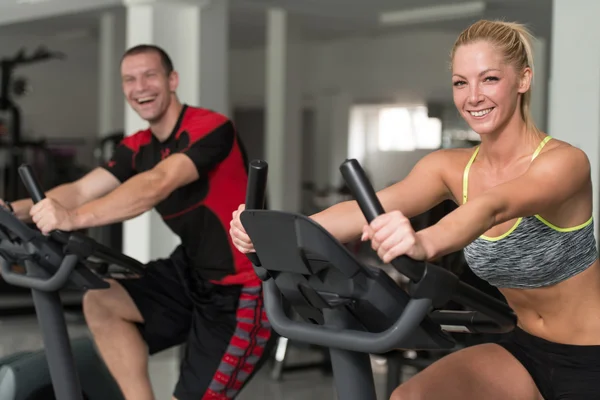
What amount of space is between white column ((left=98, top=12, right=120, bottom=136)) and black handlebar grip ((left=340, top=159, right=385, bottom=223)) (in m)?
8.70

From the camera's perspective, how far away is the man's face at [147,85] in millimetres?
2768

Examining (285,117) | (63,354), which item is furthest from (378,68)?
(63,354)

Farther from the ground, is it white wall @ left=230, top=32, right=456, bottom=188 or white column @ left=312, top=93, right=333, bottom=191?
white wall @ left=230, top=32, right=456, bottom=188

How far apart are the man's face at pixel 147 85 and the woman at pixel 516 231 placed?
1.11 metres

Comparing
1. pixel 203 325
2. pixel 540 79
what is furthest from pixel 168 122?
pixel 540 79

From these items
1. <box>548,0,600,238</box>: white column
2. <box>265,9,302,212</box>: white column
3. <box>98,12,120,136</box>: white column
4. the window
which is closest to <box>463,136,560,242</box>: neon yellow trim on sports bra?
<box>548,0,600,238</box>: white column

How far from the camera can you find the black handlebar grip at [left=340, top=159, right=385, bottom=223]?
1293 millimetres

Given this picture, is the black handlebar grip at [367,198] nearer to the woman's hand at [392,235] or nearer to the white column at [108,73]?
the woman's hand at [392,235]

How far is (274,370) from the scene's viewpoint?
519 centimetres

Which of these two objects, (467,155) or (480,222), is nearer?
(480,222)

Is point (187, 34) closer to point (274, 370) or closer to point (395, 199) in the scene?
point (274, 370)

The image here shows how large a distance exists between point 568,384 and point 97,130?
1089cm

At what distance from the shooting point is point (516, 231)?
173cm

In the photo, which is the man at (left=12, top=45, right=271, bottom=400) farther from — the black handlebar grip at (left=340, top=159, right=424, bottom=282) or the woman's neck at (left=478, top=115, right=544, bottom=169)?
the black handlebar grip at (left=340, top=159, right=424, bottom=282)
